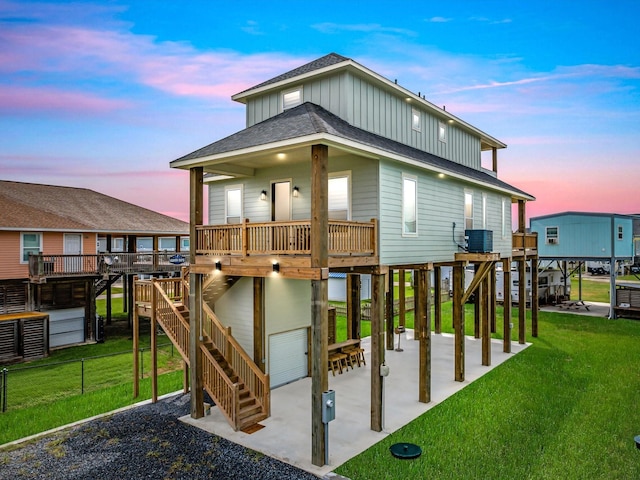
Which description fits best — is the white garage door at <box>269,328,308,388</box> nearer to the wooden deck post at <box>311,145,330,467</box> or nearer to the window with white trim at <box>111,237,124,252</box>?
the wooden deck post at <box>311,145,330,467</box>

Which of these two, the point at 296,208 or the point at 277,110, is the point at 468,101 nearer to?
the point at 277,110

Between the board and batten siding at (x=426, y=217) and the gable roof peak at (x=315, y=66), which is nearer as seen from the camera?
the board and batten siding at (x=426, y=217)

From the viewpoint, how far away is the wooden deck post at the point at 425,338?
12344 millimetres

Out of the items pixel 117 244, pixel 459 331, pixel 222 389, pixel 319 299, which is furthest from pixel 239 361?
pixel 117 244

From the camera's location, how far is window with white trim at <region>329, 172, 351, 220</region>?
1124cm

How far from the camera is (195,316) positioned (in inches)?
444

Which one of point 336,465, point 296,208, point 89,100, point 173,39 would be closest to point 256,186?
point 296,208

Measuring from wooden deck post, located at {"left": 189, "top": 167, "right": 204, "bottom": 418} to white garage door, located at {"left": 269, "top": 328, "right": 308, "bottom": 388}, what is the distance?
2.86 metres

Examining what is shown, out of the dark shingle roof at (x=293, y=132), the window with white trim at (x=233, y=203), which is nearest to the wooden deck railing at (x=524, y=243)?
the dark shingle roof at (x=293, y=132)

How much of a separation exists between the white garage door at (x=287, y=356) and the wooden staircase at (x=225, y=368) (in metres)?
1.82

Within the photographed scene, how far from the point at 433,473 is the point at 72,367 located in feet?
54.2

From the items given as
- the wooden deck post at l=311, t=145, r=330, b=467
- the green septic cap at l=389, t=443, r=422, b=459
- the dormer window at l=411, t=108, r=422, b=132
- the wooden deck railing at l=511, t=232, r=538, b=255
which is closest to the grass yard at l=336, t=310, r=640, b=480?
the green septic cap at l=389, t=443, r=422, b=459

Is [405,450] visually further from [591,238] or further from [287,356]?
[591,238]

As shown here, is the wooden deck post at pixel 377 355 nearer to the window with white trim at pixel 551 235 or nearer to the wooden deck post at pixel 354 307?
the wooden deck post at pixel 354 307
